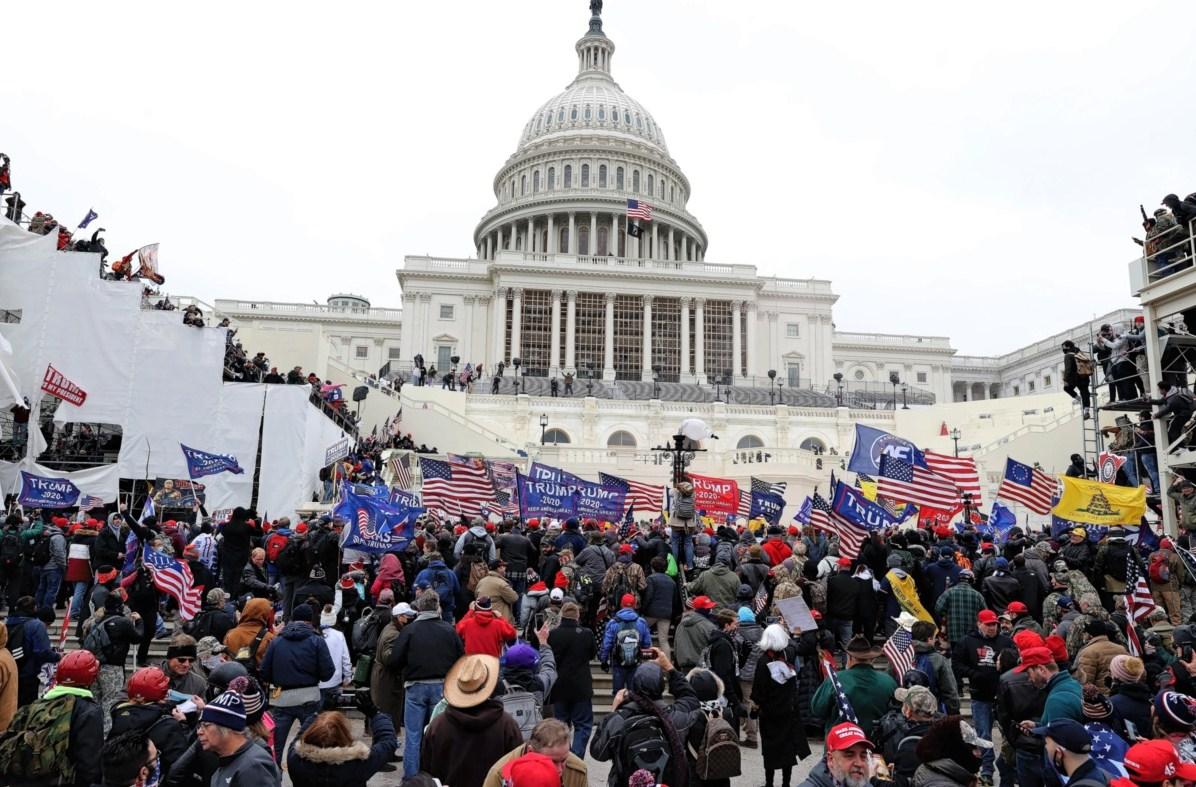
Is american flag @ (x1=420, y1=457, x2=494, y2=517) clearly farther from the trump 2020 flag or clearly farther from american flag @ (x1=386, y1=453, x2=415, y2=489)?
american flag @ (x1=386, y1=453, x2=415, y2=489)

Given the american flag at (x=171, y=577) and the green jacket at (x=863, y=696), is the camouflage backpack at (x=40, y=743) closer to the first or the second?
the american flag at (x=171, y=577)

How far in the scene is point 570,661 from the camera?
26.9 ft

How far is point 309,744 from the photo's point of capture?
488cm

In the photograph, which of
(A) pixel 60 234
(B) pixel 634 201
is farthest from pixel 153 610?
(B) pixel 634 201

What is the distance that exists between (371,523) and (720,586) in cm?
536

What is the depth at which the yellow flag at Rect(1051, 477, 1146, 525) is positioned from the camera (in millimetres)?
14141

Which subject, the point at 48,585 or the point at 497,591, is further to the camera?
the point at 48,585

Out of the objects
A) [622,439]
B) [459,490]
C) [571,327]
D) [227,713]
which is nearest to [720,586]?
[227,713]

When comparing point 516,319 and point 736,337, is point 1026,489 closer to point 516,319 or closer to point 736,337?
point 736,337

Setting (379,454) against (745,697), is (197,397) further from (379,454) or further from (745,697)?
(745,697)

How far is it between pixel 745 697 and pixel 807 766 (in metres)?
0.98

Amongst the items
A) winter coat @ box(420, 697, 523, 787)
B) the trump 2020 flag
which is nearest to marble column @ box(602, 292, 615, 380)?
the trump 2020 flag

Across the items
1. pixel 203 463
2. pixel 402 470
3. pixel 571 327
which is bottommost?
pixel 203 463

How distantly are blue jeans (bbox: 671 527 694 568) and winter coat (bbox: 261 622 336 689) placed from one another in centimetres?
764
